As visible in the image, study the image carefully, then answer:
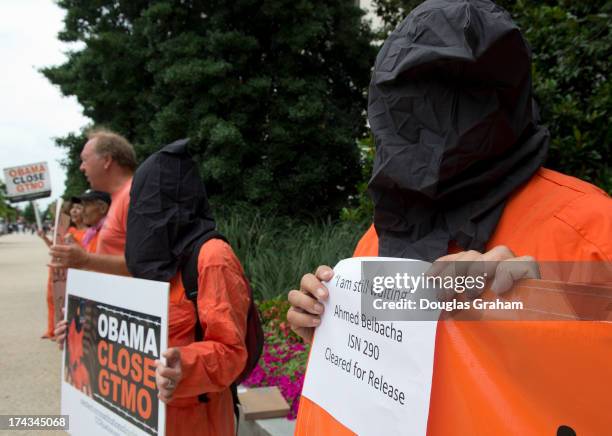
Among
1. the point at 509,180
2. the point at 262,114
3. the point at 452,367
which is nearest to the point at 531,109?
the point at 509,180

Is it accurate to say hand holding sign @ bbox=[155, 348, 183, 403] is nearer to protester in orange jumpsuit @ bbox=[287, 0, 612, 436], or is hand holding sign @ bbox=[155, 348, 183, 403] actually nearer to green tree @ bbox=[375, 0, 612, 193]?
protester in orange jumpsuit @ bbox=[287, 0, 612, 436]

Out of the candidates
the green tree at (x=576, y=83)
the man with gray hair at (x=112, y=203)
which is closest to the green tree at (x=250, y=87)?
the man with gray hair at (x=112, y=203)

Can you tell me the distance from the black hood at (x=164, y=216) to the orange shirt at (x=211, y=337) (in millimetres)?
99

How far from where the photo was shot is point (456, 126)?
1.19 m

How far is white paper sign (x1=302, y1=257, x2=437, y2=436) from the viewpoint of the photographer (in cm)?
98

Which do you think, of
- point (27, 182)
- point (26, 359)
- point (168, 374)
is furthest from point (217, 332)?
point (26, 359)

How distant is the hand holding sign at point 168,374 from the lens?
1883mm

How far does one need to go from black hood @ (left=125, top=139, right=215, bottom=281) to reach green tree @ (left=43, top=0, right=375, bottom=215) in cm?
646

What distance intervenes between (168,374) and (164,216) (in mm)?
789

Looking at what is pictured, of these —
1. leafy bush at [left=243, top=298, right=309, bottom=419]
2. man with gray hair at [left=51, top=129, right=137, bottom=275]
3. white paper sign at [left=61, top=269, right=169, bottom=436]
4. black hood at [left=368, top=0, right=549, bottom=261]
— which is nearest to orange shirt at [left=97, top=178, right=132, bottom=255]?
man with gray hair at [left=51, top=129, right=137, bottom=275]

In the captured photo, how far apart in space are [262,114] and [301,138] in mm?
899

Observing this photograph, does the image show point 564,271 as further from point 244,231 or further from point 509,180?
point 244,231

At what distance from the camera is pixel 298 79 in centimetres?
970

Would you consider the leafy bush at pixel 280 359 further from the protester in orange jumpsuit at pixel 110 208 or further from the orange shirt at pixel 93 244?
the orange shirt at pixel 93 244
